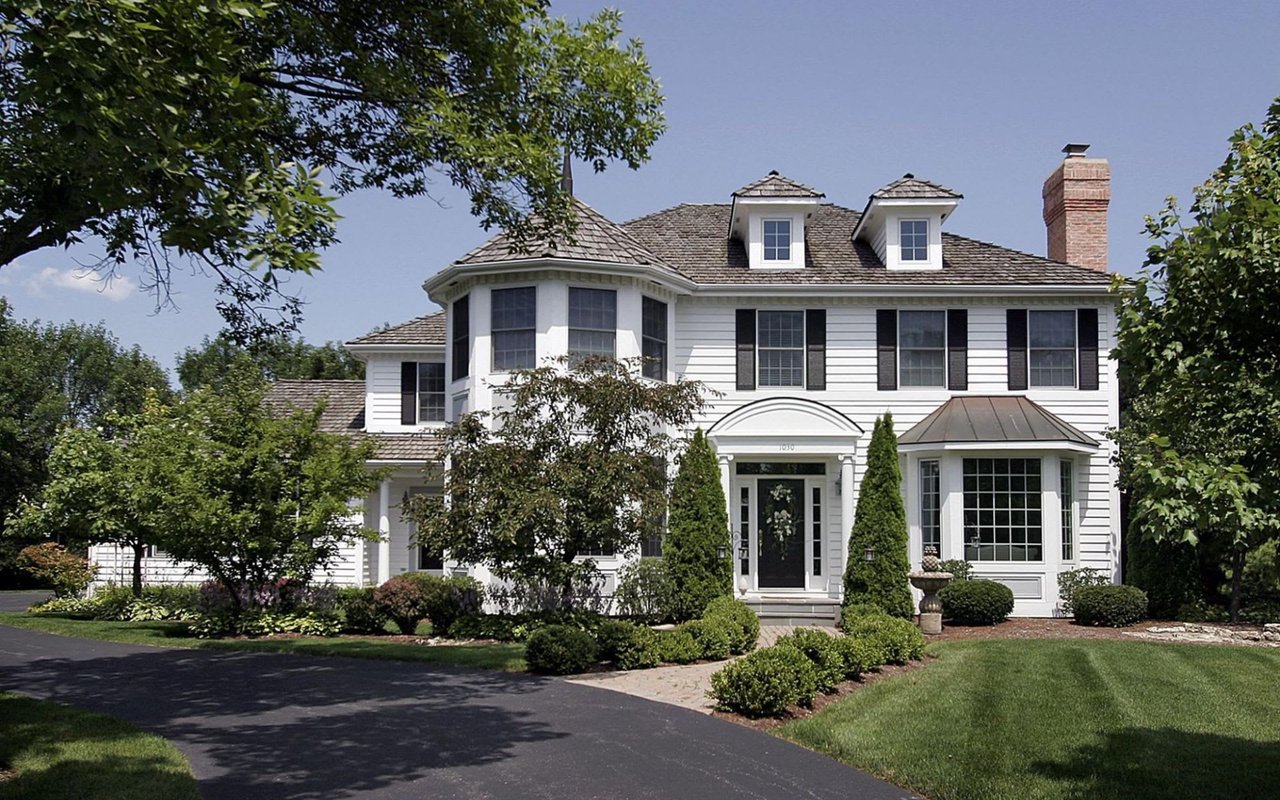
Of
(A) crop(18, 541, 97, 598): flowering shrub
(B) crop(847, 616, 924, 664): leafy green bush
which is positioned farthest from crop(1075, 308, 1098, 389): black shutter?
(A) crop(18, 541, 97, 598): flowering shrub

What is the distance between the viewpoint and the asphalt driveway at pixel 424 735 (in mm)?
8695

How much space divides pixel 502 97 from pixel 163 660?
9889 mm

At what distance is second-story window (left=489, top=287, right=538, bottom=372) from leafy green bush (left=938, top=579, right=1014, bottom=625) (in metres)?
8.69

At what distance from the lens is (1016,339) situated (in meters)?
22.4

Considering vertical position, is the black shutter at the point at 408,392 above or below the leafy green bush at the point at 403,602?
above

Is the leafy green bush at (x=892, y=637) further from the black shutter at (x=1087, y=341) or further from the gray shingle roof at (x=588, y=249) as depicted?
the black shutter at (x=1087, y=341)

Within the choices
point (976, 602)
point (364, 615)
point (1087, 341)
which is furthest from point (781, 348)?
point (364, 615)

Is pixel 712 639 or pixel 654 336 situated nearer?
pixel 712 639

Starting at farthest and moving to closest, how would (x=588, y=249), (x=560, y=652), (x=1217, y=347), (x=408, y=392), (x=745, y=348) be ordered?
(x=408, y=392) < (x=745, y=348) < (x=588, y=249) < (x=560, y=652) < (x=1217, y=347)

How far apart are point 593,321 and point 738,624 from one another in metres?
6.96

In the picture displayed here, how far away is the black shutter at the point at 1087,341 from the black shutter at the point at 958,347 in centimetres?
226

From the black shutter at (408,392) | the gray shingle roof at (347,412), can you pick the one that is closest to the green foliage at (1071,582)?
the gray shingle roof at (347,412)

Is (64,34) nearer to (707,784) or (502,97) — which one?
(502,97)

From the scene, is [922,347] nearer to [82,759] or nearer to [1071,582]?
[1071,582]
